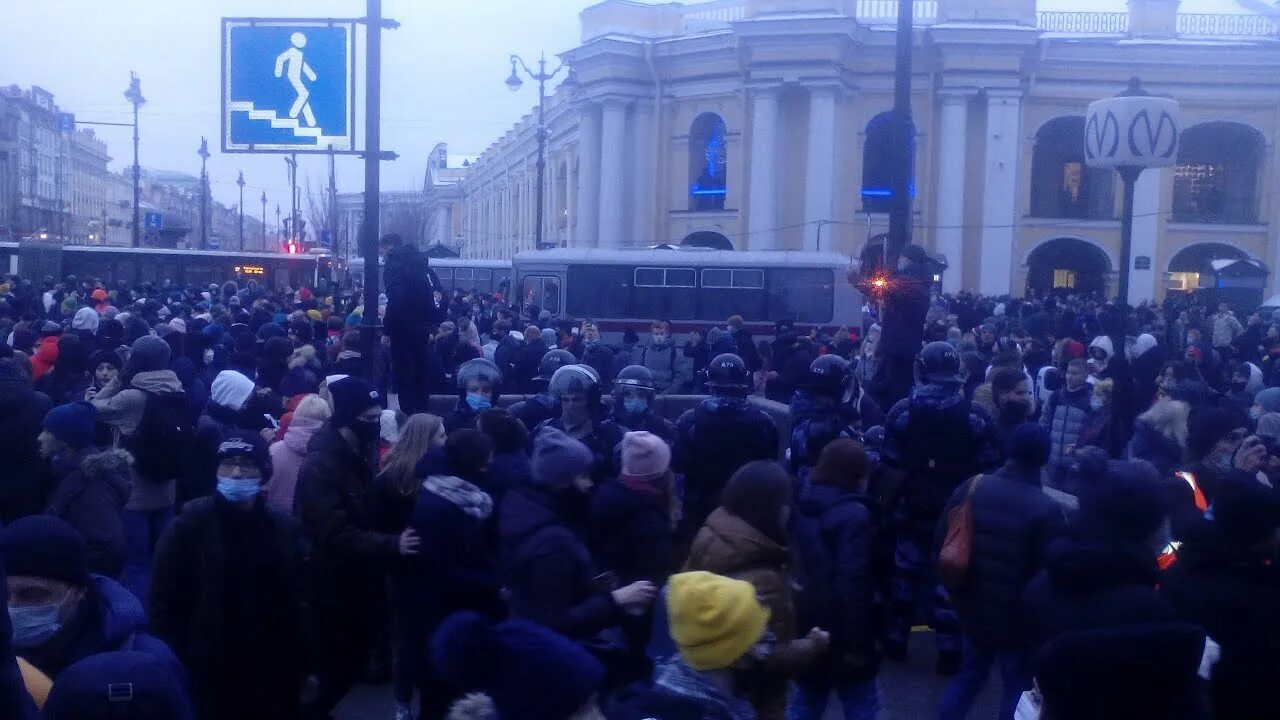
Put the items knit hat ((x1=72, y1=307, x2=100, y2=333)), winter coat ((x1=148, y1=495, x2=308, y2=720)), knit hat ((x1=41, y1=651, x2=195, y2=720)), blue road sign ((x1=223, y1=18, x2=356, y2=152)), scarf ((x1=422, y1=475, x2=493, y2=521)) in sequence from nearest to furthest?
knit hat ((x1=41, y1=651, x2=195, y2=720)), winter coat ((x1=148, y1=495, x2=308, y2=720)), scarf ((x1=422, y1=475, x2=493, y2=521)), blue road sign ((x1=223, y1=18, x2=356, y2=152)), knit hat ((x1=72, y1=307, x2=100, y2=333))

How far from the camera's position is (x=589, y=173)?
1666 inches

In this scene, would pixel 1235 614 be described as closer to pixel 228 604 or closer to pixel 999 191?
pixel 228 604

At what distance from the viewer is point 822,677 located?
16.9 feet

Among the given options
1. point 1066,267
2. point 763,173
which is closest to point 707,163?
point 763,173

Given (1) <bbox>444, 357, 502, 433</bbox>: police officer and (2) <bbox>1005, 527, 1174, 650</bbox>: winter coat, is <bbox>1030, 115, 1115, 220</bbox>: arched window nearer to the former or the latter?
(1) <bbox>444, 357, 502, 433</bbox>: police officer

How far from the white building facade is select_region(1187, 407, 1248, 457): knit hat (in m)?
30.9

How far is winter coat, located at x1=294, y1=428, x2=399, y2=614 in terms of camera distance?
5.37m

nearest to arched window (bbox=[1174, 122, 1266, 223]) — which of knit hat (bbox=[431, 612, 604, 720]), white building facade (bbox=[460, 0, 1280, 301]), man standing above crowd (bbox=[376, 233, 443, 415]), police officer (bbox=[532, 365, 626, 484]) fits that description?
white building facade (bbox=[460, 0, 1280, 301])

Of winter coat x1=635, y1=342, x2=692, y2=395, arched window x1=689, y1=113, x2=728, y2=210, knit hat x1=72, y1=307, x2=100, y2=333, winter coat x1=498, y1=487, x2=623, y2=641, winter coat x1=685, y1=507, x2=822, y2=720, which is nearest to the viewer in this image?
winter coat x1=685, y1=507, x2=822, y2=720

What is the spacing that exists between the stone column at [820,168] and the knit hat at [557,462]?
109 ft

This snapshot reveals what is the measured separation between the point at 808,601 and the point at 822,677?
0.38 meters

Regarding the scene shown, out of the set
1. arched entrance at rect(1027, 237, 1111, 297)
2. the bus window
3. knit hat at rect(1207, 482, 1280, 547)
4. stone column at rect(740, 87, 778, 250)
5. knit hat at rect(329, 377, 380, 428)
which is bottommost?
knit hat at rect(1207, 482, 1280, 547)

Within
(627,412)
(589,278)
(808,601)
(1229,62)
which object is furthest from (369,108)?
(1229,62)

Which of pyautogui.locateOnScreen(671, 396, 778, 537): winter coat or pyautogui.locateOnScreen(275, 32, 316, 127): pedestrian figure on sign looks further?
pyautogui.locateOnScreen(275, 32, 316, 127): pedestrian figure on sign
